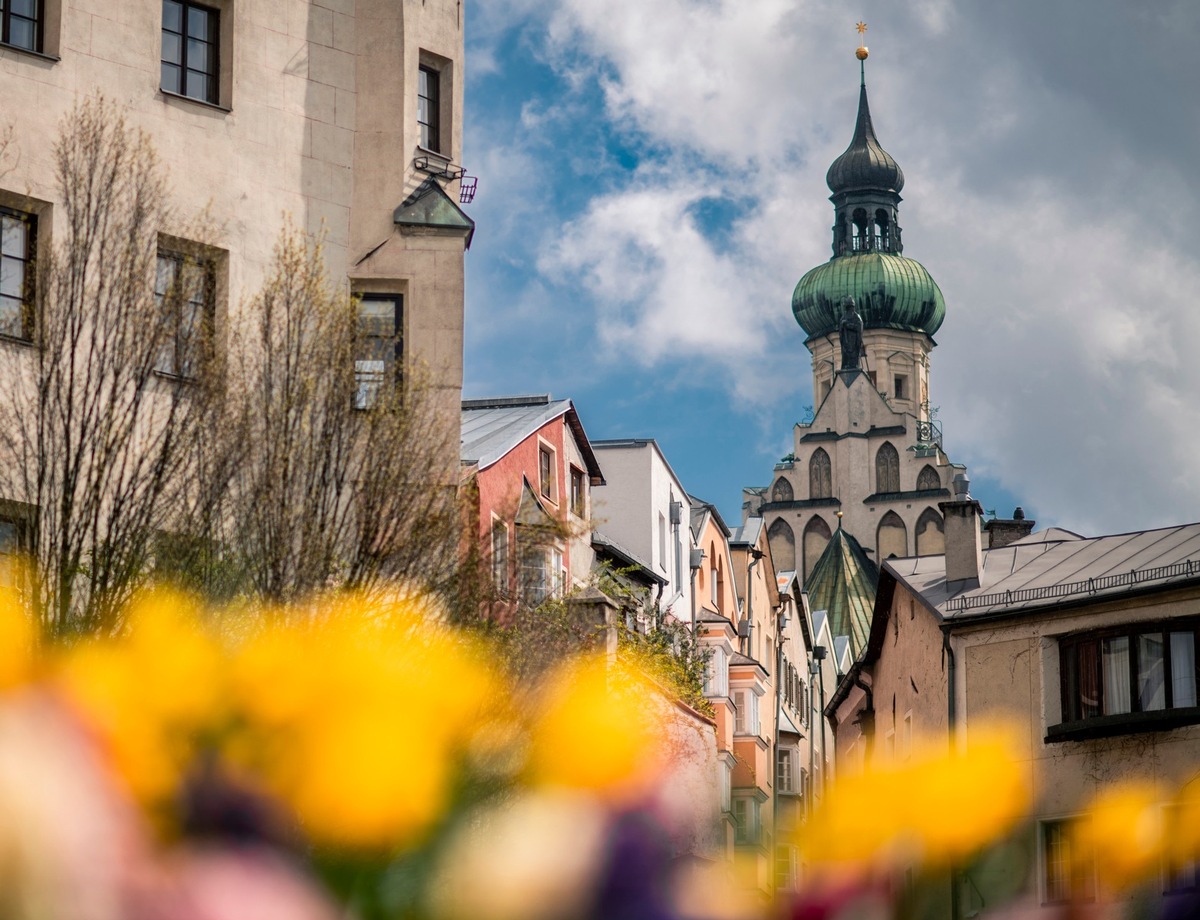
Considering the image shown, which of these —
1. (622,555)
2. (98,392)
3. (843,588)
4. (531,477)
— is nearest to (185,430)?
(98,392)

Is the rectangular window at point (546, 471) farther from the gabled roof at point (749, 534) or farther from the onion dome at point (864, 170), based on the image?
the onion dome at point (864, 170)

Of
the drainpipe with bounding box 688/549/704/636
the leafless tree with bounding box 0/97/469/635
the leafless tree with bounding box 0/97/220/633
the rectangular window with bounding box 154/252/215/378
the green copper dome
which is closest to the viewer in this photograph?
the leafless tree with bounding box 0/97/220/633

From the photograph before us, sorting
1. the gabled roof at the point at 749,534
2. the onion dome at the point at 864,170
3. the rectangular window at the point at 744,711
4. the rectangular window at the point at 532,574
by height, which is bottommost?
the rectangular window at the point at 744,711

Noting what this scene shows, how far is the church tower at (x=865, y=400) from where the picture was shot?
428ft

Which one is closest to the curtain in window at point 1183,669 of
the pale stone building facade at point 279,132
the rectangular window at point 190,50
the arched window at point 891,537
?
the pale stone building facade at point 279,132

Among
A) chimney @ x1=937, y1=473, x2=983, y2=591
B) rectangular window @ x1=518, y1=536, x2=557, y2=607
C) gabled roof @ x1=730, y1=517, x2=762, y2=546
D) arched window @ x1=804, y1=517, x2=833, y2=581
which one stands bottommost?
rectangular window @ x1=518, y1=536, x2=557, y2=607

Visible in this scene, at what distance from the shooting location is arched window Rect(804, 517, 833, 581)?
130 meters

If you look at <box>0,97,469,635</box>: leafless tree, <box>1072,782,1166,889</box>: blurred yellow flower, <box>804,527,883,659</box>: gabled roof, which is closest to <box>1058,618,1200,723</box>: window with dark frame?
<box>0,97,469,635</box>: leafless tree

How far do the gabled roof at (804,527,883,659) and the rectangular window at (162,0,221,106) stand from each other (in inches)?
3693

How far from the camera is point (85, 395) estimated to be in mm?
18266

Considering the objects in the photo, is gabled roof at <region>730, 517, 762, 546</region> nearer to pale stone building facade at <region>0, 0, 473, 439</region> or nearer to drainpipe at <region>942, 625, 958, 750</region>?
drainpipe at <region>942, 625, 958, 750</region>

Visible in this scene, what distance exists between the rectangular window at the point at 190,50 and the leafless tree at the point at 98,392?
310 cm

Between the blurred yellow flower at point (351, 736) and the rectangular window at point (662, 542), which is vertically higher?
the rectangular window at point (662, 542)

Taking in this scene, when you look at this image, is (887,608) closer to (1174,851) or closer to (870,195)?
(1174,851)
